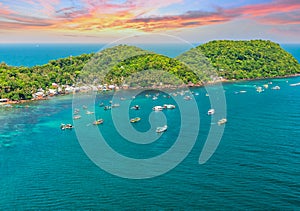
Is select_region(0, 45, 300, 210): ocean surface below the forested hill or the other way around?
below

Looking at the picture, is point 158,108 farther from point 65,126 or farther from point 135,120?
point 65,126

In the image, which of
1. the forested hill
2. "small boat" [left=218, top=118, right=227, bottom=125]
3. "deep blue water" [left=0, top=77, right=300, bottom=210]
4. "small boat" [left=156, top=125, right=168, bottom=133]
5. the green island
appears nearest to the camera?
"deep blue water" [left=0, top=77, right=300, bottom=210]

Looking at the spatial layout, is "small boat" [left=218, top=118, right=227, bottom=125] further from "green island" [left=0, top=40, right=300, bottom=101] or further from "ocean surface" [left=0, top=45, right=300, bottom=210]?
"green island" [left=0, top=40, right=300, bottom=101]

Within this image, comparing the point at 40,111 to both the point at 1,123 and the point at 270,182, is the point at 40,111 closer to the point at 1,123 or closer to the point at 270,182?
the point at 1,123

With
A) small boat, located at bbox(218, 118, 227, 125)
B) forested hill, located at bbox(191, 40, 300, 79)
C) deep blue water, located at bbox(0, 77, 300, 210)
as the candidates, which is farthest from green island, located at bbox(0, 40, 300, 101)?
small boat, located at bbox(218, 118, 227, 125)

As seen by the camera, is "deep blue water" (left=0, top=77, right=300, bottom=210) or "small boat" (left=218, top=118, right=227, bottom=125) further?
"small boat" (left=218, top=118, right=227, bottom=125)

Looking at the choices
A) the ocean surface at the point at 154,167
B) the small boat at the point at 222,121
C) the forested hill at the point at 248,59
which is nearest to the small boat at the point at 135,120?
the ocean surface at the point at 154,167

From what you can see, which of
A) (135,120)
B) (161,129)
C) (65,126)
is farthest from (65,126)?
(161,129)

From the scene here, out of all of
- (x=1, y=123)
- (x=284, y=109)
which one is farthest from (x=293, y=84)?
(x=1, y=123)

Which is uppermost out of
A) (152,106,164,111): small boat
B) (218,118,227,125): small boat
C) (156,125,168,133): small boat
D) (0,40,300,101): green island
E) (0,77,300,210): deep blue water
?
(0,40,300,101): green island
